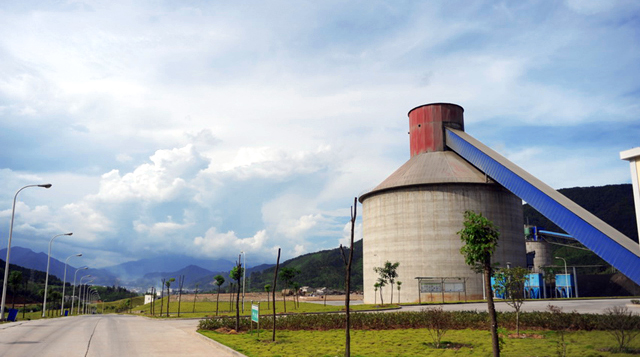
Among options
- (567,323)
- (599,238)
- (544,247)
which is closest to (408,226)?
(599,238)

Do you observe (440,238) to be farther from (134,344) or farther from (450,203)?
(134,344)

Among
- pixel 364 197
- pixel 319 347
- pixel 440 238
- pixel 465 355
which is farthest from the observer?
pixel 364 197

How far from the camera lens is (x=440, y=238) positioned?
67688mm

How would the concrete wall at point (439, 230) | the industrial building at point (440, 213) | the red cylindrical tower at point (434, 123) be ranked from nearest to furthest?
the industrial building at point (440, 213)
the concrete wall at point (439, 230)
the red cylindrical tower at point (434, 123)

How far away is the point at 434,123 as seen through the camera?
77.8m

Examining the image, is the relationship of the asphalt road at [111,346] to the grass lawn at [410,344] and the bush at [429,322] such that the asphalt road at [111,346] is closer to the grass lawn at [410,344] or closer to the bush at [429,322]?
the grass lawn at [410,344]

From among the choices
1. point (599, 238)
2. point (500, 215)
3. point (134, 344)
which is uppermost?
point (500, 215)

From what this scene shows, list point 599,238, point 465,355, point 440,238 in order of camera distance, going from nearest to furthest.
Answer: point 465,355
point 599,238
point 440,238

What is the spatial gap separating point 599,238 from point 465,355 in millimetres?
26308

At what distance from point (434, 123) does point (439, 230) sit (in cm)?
2014

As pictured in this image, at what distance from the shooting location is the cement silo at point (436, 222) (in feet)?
219

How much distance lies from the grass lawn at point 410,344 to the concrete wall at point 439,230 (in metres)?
41.7

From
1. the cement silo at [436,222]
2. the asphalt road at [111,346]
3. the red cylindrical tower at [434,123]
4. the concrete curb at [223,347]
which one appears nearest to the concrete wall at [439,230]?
the cement silo at [436,222]

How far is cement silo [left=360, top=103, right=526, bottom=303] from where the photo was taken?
66.7 metres
